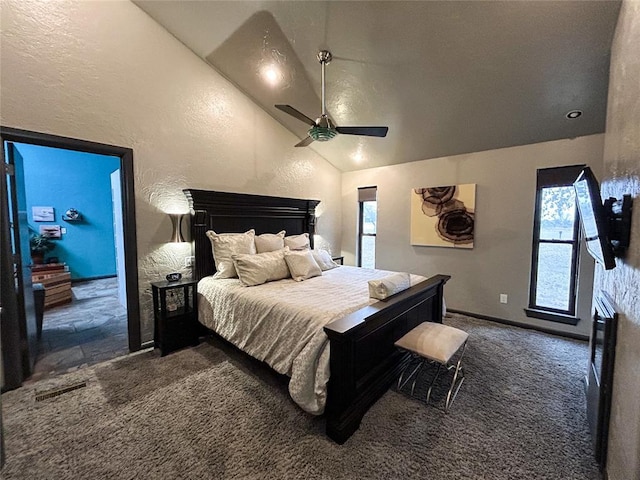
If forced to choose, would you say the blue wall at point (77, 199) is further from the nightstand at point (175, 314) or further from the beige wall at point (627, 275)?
the beige wall at point (627, 275)

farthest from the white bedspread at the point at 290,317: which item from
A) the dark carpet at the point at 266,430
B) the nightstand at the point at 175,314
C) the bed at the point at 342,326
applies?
→ the dark carpet at the point at 266,430

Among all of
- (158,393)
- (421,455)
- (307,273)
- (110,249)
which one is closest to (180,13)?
(307,273)

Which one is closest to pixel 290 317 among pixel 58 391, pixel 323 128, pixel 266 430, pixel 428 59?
pixel 266 430

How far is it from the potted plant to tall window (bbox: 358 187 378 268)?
243 inches

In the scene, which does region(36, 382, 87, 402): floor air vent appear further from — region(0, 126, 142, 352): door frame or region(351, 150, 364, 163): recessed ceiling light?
region(351, 150, 364, 163): recessed ceiling light

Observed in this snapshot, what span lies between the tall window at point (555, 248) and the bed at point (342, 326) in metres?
1.49

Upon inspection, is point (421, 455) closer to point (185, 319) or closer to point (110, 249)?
point (185, 319)

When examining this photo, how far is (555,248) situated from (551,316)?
845 mm

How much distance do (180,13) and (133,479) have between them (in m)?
3.83

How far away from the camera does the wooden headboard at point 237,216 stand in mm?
3232

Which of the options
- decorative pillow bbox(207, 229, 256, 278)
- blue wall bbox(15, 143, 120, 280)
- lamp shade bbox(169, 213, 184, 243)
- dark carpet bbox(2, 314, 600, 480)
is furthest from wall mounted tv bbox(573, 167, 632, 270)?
blue wall bbox(15, 143, 120, 280)

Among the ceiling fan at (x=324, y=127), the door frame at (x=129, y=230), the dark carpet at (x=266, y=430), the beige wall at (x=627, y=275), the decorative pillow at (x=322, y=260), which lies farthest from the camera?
the decorative pillow at (x=322, y=260)

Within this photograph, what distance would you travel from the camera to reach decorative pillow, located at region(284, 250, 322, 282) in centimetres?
314

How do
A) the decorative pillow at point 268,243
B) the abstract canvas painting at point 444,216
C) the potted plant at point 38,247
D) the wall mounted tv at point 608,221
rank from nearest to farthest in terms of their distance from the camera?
the wall mounted tv at point 608,221, the decorative pillow at point 268,243, the abstract canvas painting at point 444,216, the potted plant at point 38,247
